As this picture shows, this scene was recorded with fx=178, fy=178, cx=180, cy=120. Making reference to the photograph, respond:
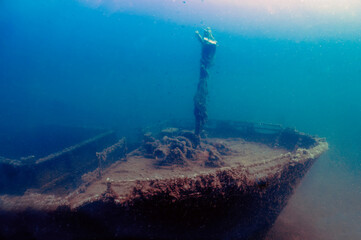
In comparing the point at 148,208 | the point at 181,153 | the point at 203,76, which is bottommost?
the point at 181,153

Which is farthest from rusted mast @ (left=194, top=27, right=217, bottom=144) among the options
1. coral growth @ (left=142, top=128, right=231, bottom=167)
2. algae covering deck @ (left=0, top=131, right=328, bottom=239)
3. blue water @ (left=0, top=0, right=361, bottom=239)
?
blue water @ (left=0, top=0, right=361, bottom=239)

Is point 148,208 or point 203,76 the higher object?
point 203,76

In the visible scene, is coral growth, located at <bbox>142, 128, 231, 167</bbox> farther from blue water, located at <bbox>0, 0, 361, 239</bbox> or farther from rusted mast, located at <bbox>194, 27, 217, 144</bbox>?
blue water, located at <bbox>0, 0, 361, 239</bbox>

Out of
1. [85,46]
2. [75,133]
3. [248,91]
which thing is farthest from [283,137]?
[85,46]

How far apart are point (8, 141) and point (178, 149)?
16.2 meters

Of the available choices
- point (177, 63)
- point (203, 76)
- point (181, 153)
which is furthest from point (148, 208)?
point (177, 63)

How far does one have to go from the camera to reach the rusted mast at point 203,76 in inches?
349

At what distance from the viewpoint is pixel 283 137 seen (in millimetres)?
10188

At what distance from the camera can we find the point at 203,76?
9.25 m

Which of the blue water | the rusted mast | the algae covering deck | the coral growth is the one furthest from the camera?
the blue water

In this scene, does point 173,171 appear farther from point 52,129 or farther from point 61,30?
point 61,30

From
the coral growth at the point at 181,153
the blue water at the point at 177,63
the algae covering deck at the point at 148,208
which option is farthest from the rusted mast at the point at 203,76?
the blue water at the point at 177,63

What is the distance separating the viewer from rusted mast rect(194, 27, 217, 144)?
29.1 ft

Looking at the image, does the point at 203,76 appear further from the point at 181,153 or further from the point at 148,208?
the point at 148,208
